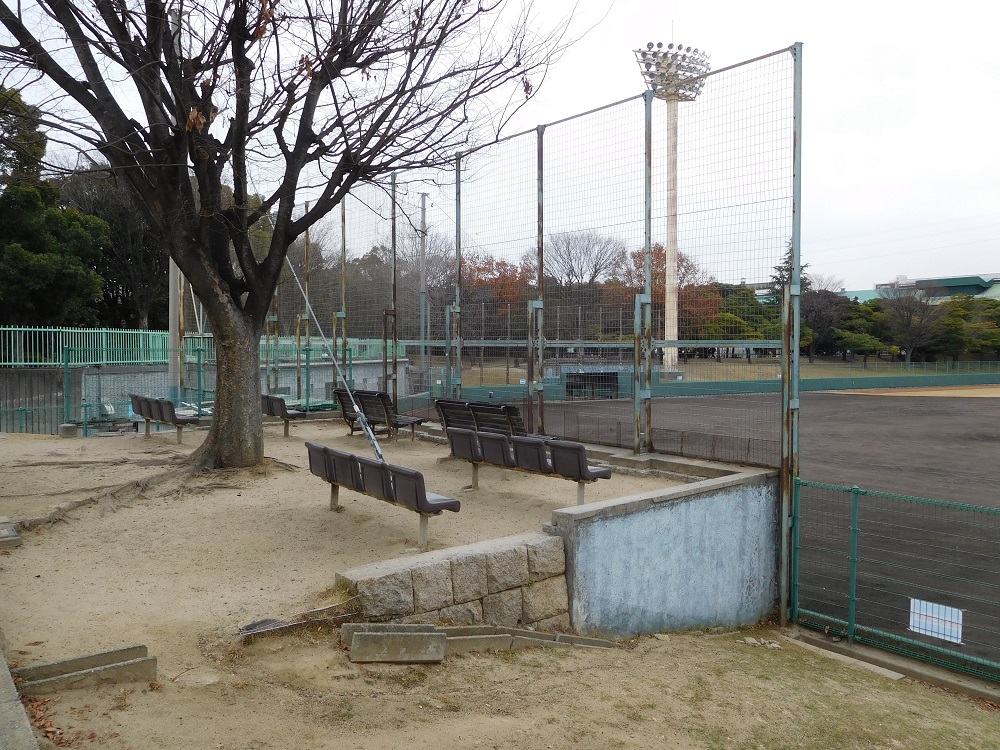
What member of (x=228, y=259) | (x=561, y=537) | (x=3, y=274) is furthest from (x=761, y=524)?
(x=3, y=274)

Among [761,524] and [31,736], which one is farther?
[761,524]

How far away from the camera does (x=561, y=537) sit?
6.46 meters

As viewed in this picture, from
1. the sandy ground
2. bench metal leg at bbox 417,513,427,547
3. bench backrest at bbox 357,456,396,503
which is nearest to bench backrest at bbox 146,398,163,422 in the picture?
bench backrest at bbox 357,456,396,503

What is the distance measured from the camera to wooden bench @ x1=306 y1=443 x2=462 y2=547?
6504 mm

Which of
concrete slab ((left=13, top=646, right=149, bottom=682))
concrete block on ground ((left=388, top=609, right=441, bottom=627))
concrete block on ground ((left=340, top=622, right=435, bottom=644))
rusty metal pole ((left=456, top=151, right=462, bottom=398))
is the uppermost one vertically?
rusty metal pole ((left=456, top=151, right=462, bottom=398))

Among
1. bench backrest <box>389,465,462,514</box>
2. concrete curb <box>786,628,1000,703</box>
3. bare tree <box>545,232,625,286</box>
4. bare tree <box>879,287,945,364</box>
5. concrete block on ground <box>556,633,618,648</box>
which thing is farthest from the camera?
bare tree <box>879,287,945,364</box>

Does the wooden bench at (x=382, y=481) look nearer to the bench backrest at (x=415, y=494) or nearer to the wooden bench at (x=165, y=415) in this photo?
the bench backrest at (x=415, y=494)

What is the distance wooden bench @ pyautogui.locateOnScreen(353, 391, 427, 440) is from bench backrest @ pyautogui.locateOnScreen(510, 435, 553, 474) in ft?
14.6

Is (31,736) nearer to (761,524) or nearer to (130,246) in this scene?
(761,524)

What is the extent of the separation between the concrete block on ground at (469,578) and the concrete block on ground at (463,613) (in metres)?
0.04

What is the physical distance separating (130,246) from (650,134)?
35.5m

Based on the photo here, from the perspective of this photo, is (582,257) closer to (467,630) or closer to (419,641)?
(467,630)

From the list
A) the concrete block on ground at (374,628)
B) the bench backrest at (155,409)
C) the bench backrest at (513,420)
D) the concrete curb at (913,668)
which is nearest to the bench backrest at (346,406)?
the bench backrest at (155,409)

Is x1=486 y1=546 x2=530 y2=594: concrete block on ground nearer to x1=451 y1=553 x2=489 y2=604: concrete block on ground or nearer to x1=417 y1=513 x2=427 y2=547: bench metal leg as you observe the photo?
x1=451 y1=553 x2=489 y2=604: concrete block on ground
